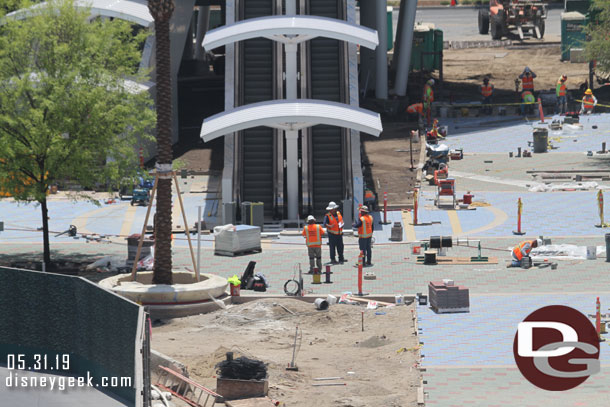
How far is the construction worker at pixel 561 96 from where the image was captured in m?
63.6

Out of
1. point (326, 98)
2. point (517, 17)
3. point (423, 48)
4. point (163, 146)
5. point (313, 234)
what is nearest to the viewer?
point (163, 146)

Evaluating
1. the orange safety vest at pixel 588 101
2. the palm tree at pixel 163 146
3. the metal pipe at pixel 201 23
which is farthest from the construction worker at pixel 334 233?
the metal pipe at pixel 201 23

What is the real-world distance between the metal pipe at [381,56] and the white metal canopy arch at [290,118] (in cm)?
2018

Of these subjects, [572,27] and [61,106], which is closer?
[61,106]

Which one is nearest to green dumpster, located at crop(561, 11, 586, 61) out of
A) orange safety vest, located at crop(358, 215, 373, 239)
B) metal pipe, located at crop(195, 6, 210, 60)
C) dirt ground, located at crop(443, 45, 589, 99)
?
dirt ground, located at crop(443, 45, 589, 99)

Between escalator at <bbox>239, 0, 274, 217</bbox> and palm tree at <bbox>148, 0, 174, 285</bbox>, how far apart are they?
11.9m

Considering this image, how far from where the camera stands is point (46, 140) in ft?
128

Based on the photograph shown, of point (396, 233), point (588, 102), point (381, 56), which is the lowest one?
point (396, 233)

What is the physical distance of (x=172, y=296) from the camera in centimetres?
3400

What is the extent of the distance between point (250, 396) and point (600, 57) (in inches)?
1409

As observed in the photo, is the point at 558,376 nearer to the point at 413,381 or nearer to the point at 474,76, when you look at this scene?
the point at 413,381

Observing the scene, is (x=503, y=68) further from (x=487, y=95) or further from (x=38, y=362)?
(x=38, y=362)

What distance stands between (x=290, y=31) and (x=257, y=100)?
5738 mm

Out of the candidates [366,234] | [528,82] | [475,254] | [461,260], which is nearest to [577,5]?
[528,82]
